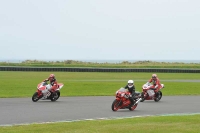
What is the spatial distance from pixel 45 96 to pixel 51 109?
12.5 ft

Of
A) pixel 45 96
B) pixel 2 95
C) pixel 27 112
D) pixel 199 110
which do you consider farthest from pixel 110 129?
pixel 2 95

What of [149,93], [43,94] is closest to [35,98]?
[43,94]

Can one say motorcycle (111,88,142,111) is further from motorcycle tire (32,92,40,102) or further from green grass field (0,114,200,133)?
motorcycle tire (32,92,40,102)

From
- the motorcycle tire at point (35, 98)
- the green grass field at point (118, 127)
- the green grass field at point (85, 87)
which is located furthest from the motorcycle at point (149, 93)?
the green grass field at point (118, 127)

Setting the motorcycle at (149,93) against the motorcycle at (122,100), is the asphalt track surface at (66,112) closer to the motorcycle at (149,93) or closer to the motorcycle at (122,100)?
the motorcycle at (122,100)

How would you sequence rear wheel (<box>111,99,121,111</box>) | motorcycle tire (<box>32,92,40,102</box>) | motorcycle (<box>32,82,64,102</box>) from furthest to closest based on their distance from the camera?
1. motorcycle (<box>32,82,64,102</box>)
2. motorcycle tire (<box>32,92,40,102</box>)
3. rear wheel (<box>111,99,121,111</box>)

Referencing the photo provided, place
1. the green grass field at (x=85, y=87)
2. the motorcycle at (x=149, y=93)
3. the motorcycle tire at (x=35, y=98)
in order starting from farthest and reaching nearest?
1. the green grass field at (x=85, y=87)
2. the motorcycle at (x=149, y=93)
3. the motorcycle tire at (x=35, y=98)

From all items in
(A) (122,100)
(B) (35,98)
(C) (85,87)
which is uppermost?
(A) (122,100)

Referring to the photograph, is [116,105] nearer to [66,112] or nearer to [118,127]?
[66,112]

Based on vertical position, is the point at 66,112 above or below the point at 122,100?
below

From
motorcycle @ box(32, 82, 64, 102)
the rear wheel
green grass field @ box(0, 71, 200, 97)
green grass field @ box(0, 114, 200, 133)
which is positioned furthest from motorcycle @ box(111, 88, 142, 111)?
green grass field @ box(0, 71, 200, 97)

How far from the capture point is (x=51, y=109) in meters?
16.8

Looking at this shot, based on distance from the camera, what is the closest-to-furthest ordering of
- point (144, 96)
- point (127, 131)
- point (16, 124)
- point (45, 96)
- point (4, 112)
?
point (127, 131) < point (16, 124) < point (4, 112) < point (45, 96) < point (144, 96)

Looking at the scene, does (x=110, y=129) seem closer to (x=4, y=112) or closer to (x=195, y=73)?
(x=4, y=112)
